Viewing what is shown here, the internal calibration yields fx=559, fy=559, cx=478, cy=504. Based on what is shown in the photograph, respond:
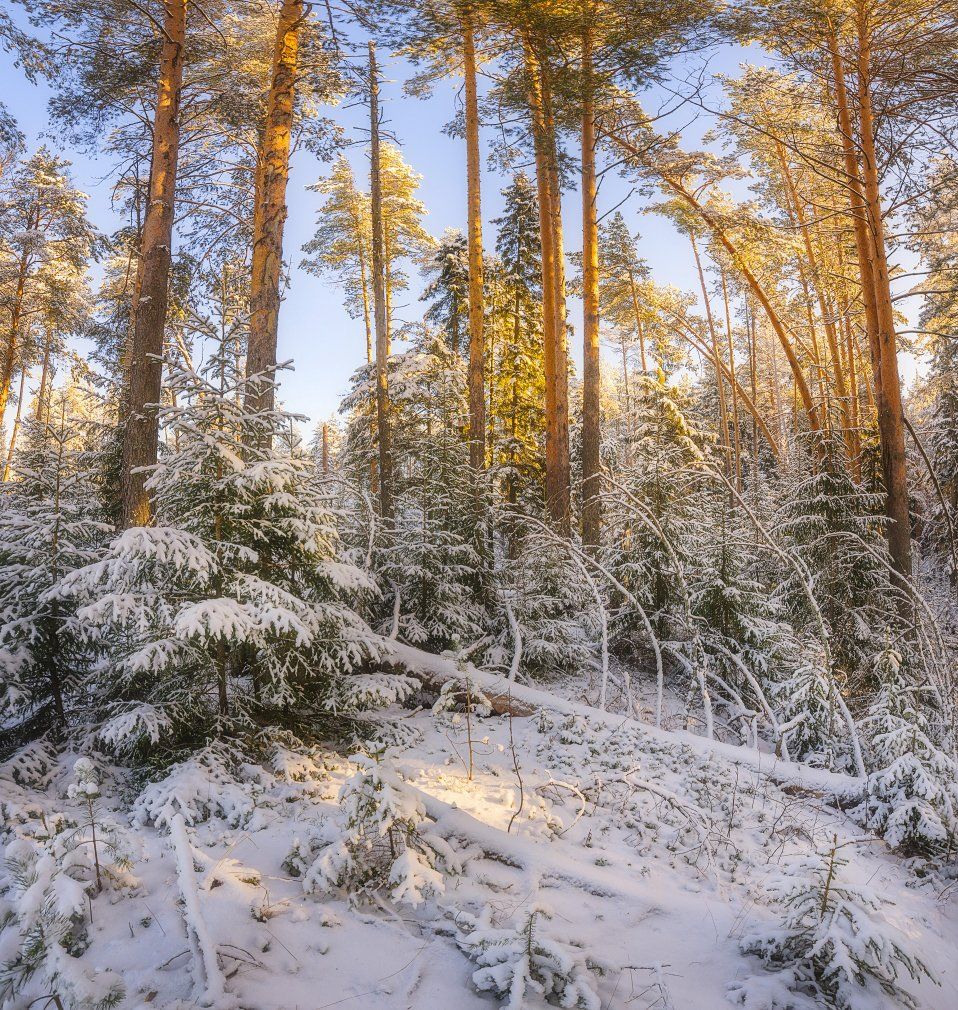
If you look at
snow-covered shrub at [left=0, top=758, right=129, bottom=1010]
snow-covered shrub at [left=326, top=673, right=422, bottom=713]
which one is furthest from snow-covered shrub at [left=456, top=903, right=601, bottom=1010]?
snow-covered shrub at [left=326, top=673, right=422, bottom=713]

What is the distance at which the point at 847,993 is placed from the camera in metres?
2.46

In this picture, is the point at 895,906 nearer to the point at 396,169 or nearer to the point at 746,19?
the point at 746,19

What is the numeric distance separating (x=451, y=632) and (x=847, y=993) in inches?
219

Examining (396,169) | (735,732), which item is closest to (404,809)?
(735,732)

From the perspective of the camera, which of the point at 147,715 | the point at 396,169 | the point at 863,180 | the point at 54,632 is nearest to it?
the point at 147,715

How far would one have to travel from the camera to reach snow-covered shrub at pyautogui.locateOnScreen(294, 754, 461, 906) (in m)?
3.00

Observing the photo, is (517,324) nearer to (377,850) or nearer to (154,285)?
(154,285)

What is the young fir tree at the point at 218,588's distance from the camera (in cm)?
413

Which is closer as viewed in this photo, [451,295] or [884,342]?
[884,342]

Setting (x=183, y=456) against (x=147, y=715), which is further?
(x=183, y=456)

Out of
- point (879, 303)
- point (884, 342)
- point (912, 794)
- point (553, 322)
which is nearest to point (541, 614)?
point (912, 794)

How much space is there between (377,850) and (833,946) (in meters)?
2.36

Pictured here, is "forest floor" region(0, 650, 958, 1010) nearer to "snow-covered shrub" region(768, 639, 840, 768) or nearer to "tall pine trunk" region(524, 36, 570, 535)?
"snow-covered shrub" region(768, 639, 840, 768)

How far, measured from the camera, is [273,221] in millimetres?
6621
